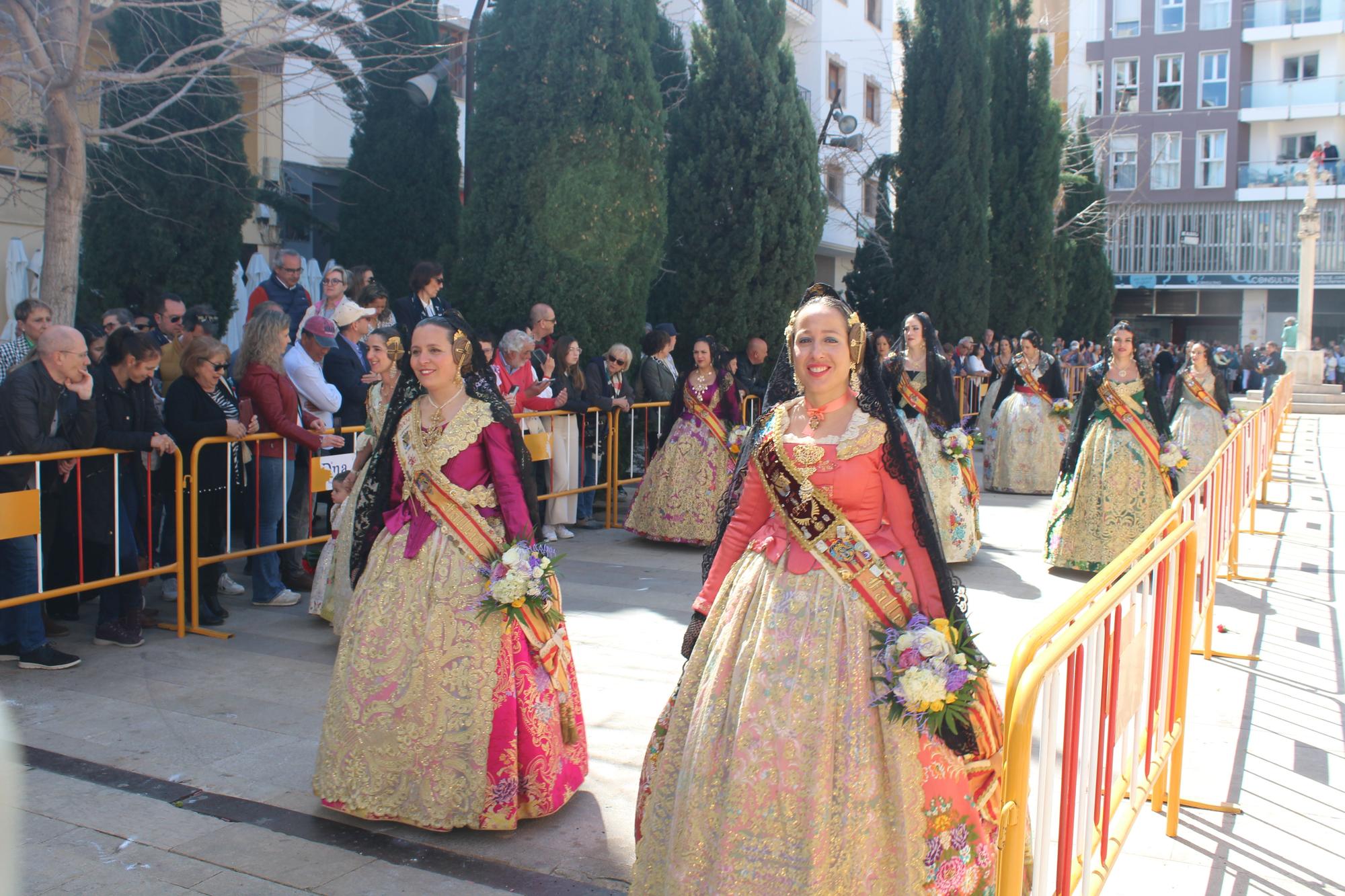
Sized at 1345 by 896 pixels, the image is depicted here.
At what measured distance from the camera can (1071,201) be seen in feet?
97.9

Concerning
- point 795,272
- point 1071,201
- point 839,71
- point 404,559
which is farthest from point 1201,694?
point 1071,201

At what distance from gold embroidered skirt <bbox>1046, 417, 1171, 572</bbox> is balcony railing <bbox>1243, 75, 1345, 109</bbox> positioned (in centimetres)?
3780

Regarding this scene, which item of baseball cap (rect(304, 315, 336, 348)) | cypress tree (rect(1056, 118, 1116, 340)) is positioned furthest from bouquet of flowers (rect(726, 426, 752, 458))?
cypress tree (rect(1056, 118, 1116, 340))

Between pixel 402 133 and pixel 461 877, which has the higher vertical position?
pixel 402 133

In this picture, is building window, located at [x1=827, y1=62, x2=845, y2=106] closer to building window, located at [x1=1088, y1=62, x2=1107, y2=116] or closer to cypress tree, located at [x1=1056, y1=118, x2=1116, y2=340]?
cypress tree, located at [x1=1056, y1=118, x2=1116, y2=340]

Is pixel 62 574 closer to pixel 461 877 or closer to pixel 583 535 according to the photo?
pixel 461 877

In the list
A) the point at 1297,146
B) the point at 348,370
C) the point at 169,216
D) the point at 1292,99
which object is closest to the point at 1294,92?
the point at 1292,99

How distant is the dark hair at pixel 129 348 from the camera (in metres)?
6.53

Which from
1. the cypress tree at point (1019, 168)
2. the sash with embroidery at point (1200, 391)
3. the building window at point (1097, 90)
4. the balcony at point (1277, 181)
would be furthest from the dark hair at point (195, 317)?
the building window at point (1097, 90)

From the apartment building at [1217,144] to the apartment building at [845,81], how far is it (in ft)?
43.1

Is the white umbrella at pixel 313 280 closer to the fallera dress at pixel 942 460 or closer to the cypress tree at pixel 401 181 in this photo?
the cypress tree at pixel 401 181

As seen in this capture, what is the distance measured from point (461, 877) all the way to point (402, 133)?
47.6ft

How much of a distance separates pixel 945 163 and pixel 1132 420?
1228 cm

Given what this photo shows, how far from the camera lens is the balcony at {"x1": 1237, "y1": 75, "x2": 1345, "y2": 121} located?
39.4m
